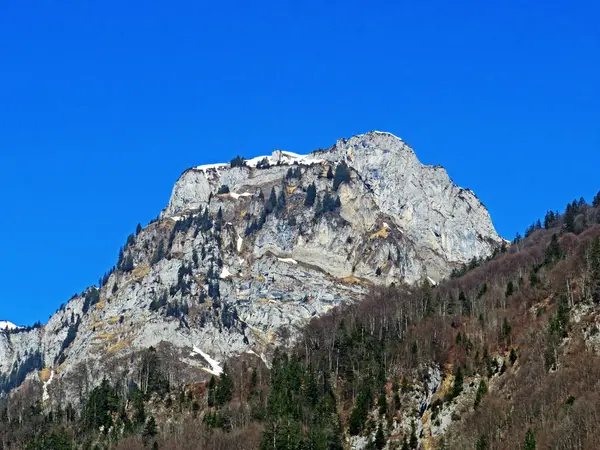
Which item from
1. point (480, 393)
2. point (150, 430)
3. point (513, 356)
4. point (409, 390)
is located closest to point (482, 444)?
point (480, 393)

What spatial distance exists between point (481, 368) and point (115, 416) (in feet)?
213

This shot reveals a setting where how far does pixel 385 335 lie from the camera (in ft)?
570

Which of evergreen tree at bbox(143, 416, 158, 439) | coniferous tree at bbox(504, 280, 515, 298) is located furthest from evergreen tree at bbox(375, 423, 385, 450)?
coniferous tree at bbox(504, 280, 515, 298)

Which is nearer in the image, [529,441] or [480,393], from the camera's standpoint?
[529,441]

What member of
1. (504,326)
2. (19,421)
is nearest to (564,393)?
(504,326)

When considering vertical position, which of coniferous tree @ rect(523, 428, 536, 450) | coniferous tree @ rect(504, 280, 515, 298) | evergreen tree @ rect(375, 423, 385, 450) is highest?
coniferous tree @ rect(504, 280, 515, 298)

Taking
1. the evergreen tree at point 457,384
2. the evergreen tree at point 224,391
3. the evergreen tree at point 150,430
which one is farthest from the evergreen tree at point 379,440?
the evergreen tree at point 150,430

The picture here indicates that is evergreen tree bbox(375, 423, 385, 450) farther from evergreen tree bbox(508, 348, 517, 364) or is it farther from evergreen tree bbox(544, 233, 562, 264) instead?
evergreen tree bbox(544, 233, 562, 264)

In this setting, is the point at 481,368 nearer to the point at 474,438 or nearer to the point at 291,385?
the point at 474,438

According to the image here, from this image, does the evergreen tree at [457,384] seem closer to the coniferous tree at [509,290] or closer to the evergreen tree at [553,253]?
the coniferous tree at [509,290]

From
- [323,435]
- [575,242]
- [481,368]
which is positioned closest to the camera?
[323,435]

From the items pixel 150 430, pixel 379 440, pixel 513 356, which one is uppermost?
pixel 513 356

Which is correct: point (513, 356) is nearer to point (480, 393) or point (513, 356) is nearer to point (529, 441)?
point (480, 393)

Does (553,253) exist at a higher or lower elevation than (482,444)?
higher
